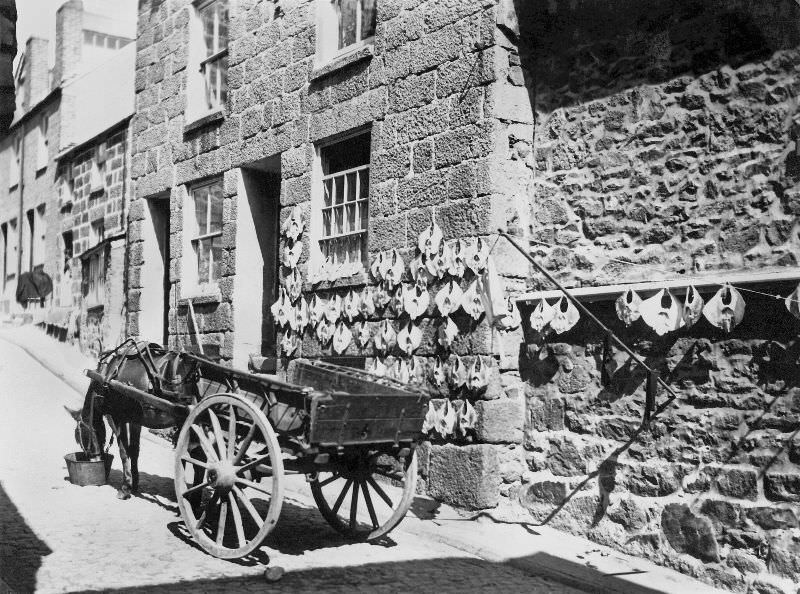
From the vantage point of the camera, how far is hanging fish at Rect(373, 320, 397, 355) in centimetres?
800

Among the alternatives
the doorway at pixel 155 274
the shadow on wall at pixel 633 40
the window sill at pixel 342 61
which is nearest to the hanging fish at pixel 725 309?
the shadow on wall at pixel 633 40

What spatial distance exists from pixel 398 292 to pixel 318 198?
1.78m

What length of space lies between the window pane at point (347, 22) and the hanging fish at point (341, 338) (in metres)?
2.91

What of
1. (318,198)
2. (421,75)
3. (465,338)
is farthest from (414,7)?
(465,338)

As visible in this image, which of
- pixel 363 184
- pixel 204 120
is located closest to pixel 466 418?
pixel 363 184

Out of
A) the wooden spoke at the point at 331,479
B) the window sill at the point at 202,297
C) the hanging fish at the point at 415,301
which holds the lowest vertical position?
the wooden spoke at the point at 331,479

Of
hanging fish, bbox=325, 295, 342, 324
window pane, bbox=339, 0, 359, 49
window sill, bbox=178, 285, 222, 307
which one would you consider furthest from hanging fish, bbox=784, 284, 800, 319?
window sill, bbox=178, 285, 222, 307

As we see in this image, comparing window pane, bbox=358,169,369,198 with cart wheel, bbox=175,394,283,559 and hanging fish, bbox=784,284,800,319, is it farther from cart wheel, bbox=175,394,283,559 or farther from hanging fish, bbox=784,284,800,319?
hanging fish, bbox=784,284,800,319

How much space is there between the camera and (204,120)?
36.6ft

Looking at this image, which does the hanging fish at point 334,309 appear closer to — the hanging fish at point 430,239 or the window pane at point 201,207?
the hanging fish at point 430,239

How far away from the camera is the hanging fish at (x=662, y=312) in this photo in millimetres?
6156

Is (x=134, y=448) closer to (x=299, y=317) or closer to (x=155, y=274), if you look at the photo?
(x=299, y=317)

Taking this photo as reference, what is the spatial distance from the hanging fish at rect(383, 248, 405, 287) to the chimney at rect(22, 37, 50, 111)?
19.1 meters

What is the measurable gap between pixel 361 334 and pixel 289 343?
1.29 m
